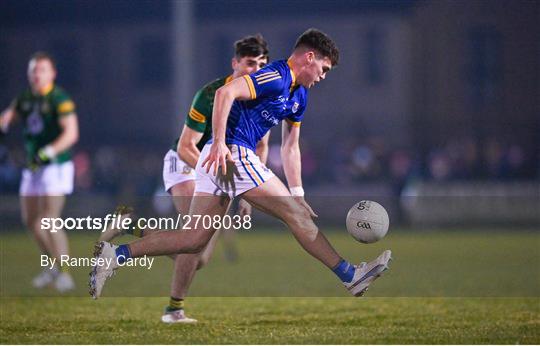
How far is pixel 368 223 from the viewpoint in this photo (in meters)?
8.18

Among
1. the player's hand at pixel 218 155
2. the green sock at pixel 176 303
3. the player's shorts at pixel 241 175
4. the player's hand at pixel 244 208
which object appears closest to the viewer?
the player's hand at pixel 218 155

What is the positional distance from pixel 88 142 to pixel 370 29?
12448 mm

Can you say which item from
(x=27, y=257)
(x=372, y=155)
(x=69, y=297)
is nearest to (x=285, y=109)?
(x=69, y=297)

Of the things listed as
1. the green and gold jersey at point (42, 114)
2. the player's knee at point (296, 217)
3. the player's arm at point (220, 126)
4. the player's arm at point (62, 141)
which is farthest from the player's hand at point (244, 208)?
the green and gold jersey at point (42, 114)

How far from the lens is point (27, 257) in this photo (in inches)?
655

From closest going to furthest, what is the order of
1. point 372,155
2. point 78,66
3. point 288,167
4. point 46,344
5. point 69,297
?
point 46,344
point 288,167
point 69,297
point 372,155
point 78,66

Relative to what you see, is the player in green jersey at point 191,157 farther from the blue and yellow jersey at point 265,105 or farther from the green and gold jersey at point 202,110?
the blue and yellow jersey at point 265,105

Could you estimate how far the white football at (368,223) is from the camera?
26.8 ft

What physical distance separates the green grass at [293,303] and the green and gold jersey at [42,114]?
1.60 m

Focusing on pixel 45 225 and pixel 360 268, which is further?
pixel 45 225

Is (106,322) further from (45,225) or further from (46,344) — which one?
(45,225)

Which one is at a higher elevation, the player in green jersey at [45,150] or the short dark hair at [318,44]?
the short dark hair at [318,44]

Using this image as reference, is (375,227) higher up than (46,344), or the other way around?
(375,227)

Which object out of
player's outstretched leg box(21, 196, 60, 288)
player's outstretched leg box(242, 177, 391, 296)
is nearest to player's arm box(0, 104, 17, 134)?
player's outstretched leg box(21, 196, 60, 288)
